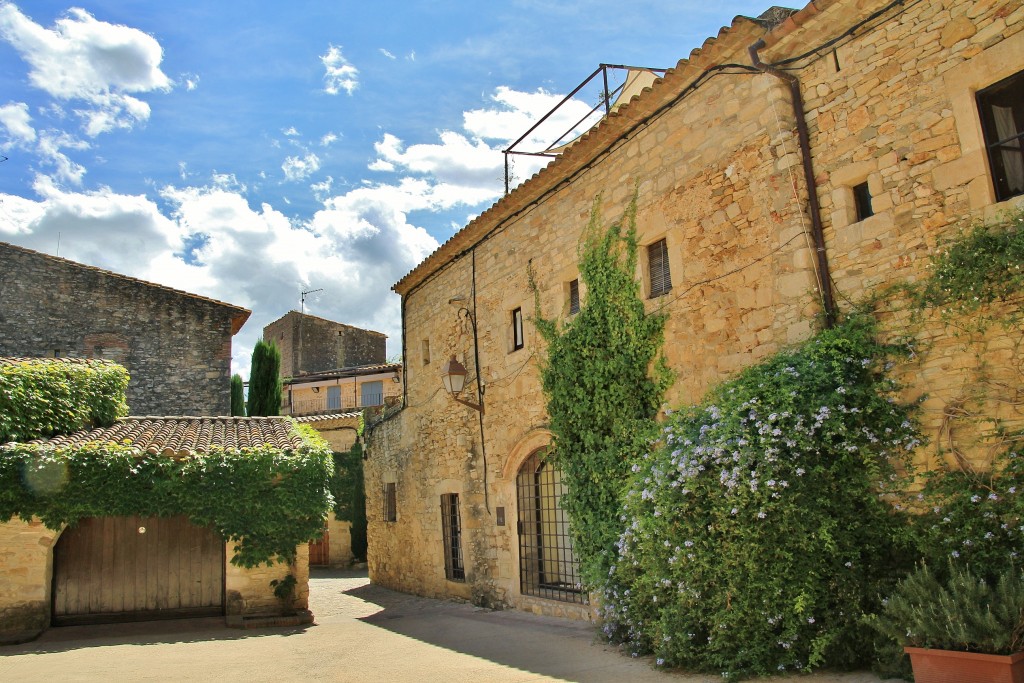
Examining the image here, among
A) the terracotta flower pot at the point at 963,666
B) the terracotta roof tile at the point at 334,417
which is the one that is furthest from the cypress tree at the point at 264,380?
the terracotta flower pot at the point at 963,666

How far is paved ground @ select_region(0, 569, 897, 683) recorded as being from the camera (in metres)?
6.85

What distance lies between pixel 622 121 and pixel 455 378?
5000 millimetres

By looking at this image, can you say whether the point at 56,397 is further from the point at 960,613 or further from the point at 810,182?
the point at 960,613

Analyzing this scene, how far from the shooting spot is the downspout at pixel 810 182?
651 cm

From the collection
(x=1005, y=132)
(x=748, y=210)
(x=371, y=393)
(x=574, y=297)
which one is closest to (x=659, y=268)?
(x=748, y=210)

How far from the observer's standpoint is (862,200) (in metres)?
6.55

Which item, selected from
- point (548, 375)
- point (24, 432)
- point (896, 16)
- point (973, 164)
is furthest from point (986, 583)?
point (24, 432)

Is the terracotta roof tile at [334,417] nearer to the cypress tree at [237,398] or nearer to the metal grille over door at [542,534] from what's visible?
the cypress tree at [237,398]

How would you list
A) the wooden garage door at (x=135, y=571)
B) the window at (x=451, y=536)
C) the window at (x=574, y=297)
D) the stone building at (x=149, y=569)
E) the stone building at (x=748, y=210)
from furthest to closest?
the window at (x=451, y=536), the wooden garage door at (x=135, y=571), the stone building at (x=149, y=569), the window at (x=574, y=297), the stone building at (x=748, y=210)

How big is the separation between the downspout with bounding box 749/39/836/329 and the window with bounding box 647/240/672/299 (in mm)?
1895

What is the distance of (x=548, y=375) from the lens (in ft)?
32.6

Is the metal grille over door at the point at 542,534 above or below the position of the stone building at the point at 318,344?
below

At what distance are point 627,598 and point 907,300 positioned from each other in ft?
12.3

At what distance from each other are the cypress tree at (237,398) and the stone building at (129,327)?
5.73 m
